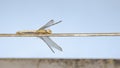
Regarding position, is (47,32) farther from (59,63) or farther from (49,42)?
(59,63)

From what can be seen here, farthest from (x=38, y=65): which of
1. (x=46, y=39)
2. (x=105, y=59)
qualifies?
(x=105, y=59)

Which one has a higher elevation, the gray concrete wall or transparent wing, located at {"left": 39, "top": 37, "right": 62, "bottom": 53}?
transparent wing, located at {"left": 39, "top": 37, "right": 62, "bottom": 53}

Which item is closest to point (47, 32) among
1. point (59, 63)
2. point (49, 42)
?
point (49, 42)

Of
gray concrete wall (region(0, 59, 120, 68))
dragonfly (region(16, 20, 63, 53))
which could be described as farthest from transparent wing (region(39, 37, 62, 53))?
gray concrete wall (region(0, 59, 120, 68))

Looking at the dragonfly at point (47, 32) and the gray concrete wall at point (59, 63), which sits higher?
the dragonfly at point (47, 32)

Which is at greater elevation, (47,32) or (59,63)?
(47,32)

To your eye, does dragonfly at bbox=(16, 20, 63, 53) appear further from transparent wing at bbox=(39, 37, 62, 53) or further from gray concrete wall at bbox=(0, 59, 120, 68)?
gray concrete wall at bbox=(0, 59, 120, 68)

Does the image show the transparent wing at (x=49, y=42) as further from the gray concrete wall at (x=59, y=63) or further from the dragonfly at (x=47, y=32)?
the gray concrete wall at (x=59, y=63)

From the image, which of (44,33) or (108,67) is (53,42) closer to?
(44,33)

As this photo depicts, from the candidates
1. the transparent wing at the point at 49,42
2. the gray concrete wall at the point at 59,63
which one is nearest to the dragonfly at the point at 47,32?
the transparent wing at the point at 49,42
